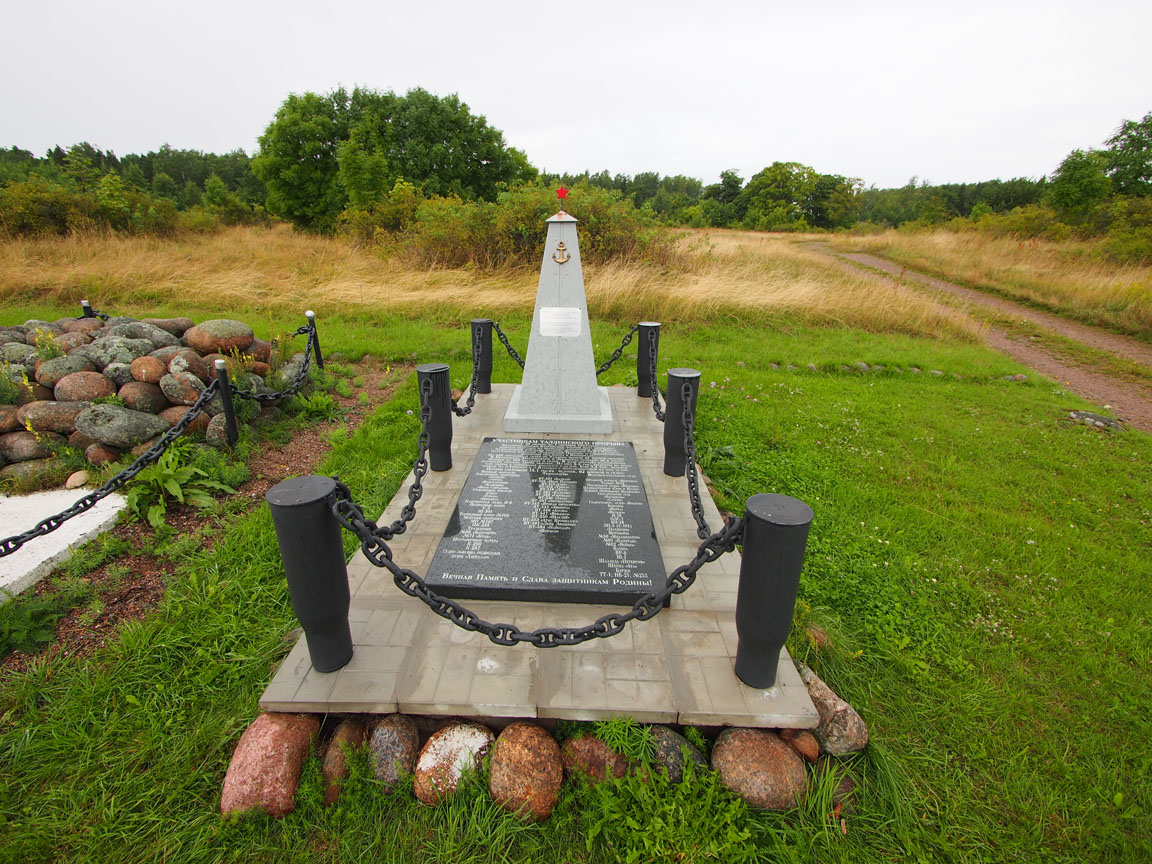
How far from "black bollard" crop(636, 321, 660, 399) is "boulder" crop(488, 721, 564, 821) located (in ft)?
14.0

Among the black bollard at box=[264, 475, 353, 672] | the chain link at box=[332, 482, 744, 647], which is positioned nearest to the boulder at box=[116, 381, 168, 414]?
the black bollard at box=[264, 475, 353, 672]

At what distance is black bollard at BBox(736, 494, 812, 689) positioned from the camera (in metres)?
2.05

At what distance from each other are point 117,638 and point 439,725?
185 centimetres

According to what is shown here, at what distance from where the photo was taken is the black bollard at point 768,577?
2.05 meters

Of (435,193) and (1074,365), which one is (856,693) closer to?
(1074,365)

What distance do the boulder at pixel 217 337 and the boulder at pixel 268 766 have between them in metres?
4.36

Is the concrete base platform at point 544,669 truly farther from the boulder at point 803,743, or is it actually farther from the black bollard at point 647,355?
the black bollard at point 647,355

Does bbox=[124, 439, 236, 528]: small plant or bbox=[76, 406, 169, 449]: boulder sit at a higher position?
bbox=[76, 406, 169, 449]: boulder

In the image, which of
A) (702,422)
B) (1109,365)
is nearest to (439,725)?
(702,422)

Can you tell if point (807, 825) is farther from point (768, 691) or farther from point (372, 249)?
point (372, 249)

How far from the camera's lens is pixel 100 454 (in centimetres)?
408

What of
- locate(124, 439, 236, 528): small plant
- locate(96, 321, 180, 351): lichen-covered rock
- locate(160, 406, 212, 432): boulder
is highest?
locate(96, 321, 180, 351): lichen-covered rock

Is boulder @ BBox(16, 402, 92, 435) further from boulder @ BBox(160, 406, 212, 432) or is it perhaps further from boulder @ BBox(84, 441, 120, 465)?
boulder @ BBox(160, 406, 212, 432)

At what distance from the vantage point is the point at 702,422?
18.6 feet
